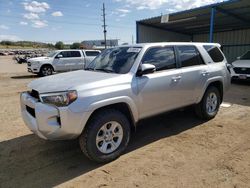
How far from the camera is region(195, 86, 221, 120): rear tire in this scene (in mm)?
5504

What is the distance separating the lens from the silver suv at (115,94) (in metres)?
3.35

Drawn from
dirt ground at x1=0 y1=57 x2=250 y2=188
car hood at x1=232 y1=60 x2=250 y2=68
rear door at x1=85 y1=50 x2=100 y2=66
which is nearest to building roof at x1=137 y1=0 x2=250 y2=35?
car hood at x1=232 y1=60 x2=250 y2=68

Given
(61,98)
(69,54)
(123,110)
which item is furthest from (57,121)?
Result: (69,54)

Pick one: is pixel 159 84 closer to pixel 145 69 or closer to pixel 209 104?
pixel 145 69

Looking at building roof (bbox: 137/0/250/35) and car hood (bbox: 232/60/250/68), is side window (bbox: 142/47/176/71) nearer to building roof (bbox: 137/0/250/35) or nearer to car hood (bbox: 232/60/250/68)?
car hood (bbox: 232/60/250/68)

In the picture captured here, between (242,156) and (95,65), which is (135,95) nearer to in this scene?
(95,65)

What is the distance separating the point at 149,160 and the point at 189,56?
2473 mm

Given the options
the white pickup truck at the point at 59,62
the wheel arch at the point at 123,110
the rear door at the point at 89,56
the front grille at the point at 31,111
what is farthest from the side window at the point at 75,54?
the wheel arch at the point at 123,110

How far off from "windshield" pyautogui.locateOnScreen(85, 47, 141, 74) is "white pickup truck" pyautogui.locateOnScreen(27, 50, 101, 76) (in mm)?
10972

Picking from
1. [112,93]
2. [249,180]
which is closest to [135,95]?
[112,93]

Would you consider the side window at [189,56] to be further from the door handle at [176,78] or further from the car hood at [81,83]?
the car hood at [81,83]

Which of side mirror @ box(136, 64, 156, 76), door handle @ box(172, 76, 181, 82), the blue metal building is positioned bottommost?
door handle @ box(172, 76, 181, 82)

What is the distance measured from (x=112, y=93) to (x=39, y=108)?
1043 mm

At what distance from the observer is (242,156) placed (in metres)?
3.87
